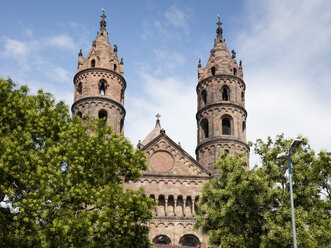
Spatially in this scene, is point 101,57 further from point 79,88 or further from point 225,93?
point 225,93

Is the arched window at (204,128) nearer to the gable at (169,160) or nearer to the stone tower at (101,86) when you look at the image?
the gable at (169,160)

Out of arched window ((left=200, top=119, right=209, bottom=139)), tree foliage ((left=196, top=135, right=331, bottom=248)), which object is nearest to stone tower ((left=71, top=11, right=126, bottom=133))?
arched window ((left=200, top=119, right=209, bottom=139))

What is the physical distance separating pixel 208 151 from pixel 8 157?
1004 inches

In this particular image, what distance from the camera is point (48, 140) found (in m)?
19.9

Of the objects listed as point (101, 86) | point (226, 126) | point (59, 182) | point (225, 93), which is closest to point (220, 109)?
point (226, 126)

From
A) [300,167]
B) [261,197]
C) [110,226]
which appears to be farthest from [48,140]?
[300,167]

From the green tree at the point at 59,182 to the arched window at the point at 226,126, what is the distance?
21.7m

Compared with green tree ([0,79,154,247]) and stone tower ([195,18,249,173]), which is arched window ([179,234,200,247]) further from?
green tree ([0,79,154,247])

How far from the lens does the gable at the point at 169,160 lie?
127 ft

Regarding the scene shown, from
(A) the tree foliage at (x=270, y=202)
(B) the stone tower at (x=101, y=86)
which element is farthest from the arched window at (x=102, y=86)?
(A) the tree foliage at (x=270, y=202)

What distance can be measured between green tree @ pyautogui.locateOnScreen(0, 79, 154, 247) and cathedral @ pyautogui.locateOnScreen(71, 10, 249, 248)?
15.5m

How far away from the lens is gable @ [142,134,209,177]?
3878 cm

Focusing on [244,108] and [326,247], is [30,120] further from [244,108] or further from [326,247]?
[244,108]

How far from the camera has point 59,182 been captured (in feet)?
60.2
